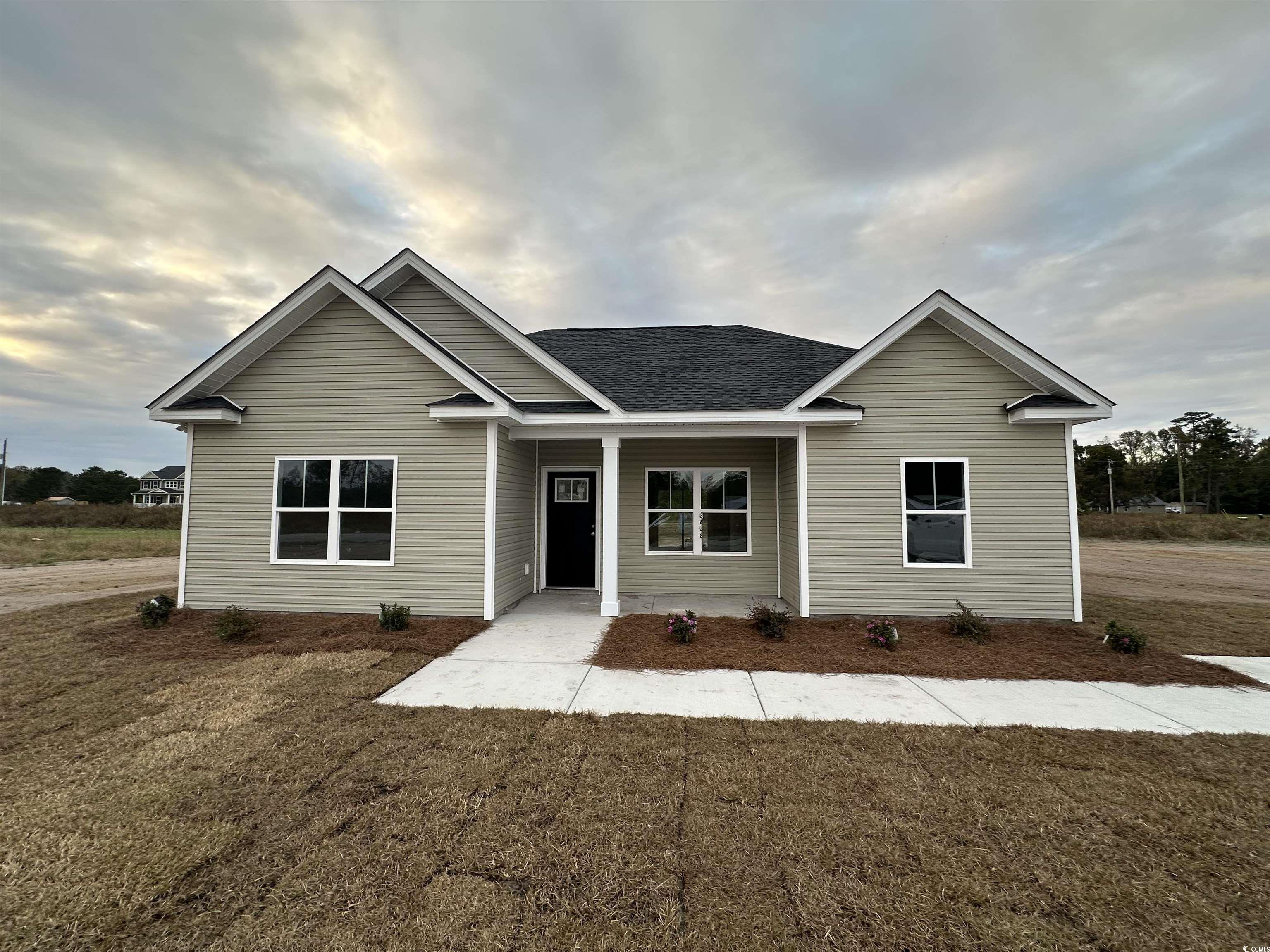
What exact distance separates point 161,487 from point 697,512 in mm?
103941

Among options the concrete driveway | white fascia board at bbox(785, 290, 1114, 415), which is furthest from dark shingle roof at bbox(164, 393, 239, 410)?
white fascia board at bbox(785, 290, 1114, 415)

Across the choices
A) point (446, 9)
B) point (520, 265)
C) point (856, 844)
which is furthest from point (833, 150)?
point (856, 844)

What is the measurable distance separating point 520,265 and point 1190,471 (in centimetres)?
7271

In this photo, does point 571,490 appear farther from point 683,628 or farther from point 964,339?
point 964,339

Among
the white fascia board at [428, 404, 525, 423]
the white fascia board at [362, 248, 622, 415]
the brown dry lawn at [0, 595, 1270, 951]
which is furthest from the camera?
the white fascia board at [362, 248, 622, 415]

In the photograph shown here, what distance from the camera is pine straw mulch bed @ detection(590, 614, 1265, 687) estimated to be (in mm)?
5738

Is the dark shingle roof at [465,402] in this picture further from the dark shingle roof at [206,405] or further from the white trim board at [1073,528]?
the white trim board at [1073,528]

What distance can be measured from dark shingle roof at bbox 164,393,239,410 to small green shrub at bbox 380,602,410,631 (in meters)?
4.30

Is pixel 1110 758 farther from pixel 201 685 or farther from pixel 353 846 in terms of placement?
pixel 201 685

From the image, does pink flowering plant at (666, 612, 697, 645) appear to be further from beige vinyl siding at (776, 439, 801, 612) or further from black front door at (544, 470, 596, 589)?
black front door at (544, 470, 596, 589)

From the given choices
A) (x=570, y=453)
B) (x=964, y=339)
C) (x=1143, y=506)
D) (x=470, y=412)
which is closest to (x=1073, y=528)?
(x=964, y=339)

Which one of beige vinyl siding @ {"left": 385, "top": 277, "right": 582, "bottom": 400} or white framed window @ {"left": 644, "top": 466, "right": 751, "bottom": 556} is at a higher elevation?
beige vinyl siding @ {"left": 385, "top": 277, "right": 582, "bottom": 400}

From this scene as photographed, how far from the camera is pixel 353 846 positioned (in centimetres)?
272

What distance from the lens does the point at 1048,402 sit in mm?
7645
